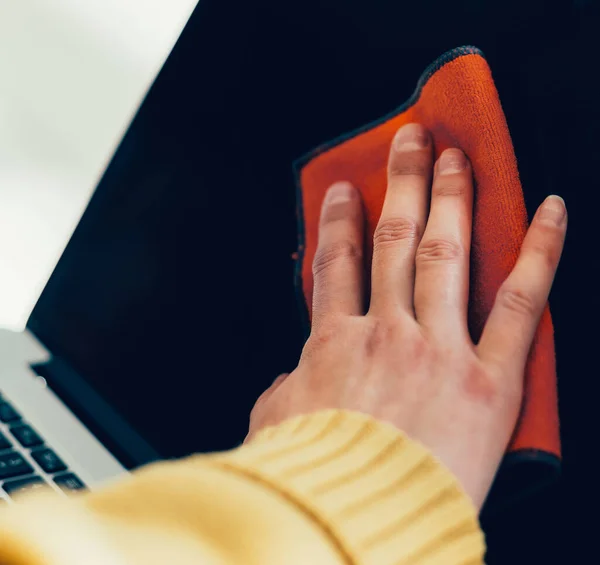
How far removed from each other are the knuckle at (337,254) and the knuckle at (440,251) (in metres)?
0.06

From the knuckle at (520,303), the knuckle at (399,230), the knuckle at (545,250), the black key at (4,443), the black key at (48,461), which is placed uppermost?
the black key at (4,443)

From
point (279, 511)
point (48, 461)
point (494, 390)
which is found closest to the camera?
point (279, 511)

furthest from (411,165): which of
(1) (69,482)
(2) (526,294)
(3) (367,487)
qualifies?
(1) (69,482)

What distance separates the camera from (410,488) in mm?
274

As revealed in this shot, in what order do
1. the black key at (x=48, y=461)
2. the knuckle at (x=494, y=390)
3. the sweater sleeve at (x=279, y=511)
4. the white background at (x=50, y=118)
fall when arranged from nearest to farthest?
the sweater sleeve at (x=279, y=511)
the knuckle at (x=494, y=390)
the black key at (x=48, y=461)
the white background at (x=50, y=118)

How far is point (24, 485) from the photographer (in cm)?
42

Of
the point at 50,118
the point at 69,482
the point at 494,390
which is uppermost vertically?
the point at 50,118

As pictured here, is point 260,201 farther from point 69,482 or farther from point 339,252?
point 69,482

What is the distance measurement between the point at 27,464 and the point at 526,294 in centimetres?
38

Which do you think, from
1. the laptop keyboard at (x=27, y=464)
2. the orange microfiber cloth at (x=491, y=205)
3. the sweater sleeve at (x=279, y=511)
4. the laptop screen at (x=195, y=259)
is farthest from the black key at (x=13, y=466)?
the orange microfiber cloth at (x=491, y=205)

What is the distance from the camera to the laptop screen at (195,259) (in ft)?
1.69

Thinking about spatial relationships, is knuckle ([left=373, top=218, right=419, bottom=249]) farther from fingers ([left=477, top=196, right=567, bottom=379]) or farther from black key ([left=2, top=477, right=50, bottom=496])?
black key ([left=2, top=477, right=50, bottom=496])

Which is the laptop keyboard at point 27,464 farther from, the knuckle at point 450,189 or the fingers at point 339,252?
the knuckle at point 450,189

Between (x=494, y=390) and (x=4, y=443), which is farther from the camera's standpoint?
(x=4, y=443)
